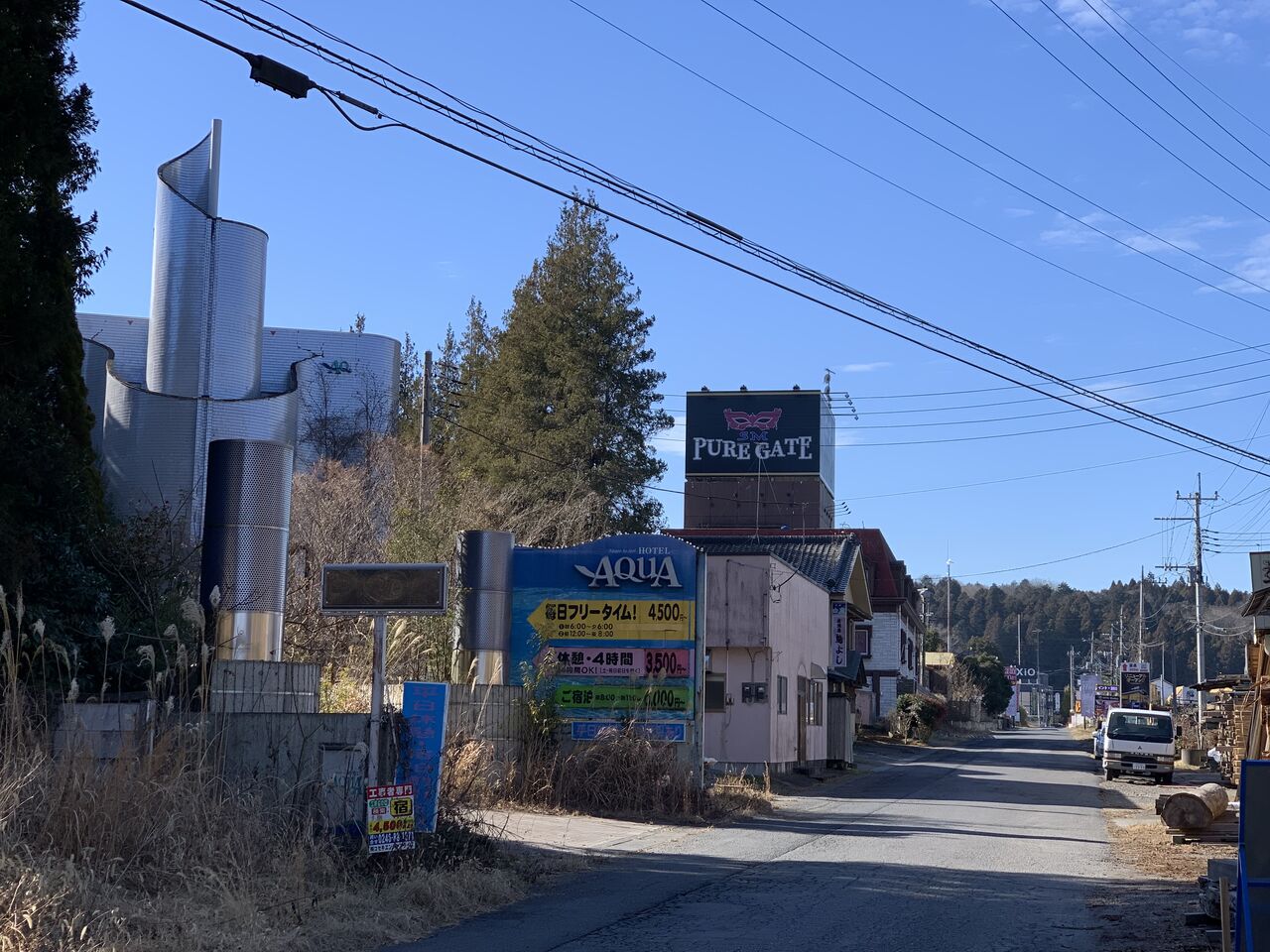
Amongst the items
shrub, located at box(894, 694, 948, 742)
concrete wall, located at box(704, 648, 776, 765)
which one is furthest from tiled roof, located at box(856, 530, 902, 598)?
concrete wall, located at box(704, 648, 776, 765)

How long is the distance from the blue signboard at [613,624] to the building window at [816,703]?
44.0 ft

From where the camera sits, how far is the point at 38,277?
13.8 meters

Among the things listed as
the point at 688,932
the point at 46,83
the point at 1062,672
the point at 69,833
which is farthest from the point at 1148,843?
the point at 1062,672

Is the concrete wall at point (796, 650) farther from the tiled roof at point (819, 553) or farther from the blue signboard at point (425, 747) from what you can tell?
the blue signboard at point (425, 747)

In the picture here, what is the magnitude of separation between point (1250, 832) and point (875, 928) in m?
3.73

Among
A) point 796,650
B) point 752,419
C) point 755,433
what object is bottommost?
point 796,650

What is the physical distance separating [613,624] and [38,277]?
11095mm

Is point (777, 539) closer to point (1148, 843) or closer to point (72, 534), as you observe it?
point (1148, 843)

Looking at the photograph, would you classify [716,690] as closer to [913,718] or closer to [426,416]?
[426,416]

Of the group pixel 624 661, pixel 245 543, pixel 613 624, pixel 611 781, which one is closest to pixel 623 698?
pixel 624 661

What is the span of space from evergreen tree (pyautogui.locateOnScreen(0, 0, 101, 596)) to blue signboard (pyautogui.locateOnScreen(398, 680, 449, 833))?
3.89 m

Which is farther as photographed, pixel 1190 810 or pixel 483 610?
pixel 483 610

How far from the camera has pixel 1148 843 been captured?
17938 mm

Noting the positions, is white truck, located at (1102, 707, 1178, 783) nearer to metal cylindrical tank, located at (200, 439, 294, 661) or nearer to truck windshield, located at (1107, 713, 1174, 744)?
truck windshield, located at (1107, 713, 1174, 744)
